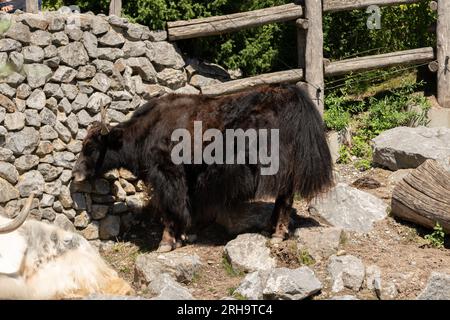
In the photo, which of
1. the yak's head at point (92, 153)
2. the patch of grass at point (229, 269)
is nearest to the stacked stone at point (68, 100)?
the yak's head at point (92, 153)

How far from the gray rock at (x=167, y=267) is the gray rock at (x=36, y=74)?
239cm

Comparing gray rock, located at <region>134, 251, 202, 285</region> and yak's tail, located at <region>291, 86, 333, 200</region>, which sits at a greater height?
yak's tail, located at <region>291, 86, 333, 200</region>

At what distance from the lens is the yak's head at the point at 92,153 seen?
9068mm

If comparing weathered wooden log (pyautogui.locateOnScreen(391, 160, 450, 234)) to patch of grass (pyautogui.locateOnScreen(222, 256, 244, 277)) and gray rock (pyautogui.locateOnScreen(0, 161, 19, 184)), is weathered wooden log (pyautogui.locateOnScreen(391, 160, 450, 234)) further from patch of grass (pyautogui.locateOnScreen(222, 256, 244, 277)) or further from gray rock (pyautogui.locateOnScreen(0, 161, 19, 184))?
gray rock (pyautogui.locateOnScreen(0, 161, 19, 184))

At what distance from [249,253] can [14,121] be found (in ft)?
9.57

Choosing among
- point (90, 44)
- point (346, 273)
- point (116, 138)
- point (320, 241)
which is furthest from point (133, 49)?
point (346, 273)

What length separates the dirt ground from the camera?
759cm

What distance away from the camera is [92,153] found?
30.0 feet

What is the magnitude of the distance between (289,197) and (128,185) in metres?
2.10

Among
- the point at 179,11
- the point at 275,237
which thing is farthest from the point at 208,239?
the point at 179,11

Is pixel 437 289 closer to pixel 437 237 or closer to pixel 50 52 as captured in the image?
pixel 437 237

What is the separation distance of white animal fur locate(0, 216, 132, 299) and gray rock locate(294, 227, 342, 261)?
195 centimetres

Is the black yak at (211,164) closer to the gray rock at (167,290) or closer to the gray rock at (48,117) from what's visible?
the gray rock at (48,117)

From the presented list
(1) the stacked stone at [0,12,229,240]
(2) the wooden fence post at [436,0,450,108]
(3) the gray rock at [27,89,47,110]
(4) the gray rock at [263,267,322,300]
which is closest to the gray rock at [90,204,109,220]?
(1) the stacked stone at [0,12,229,240]
